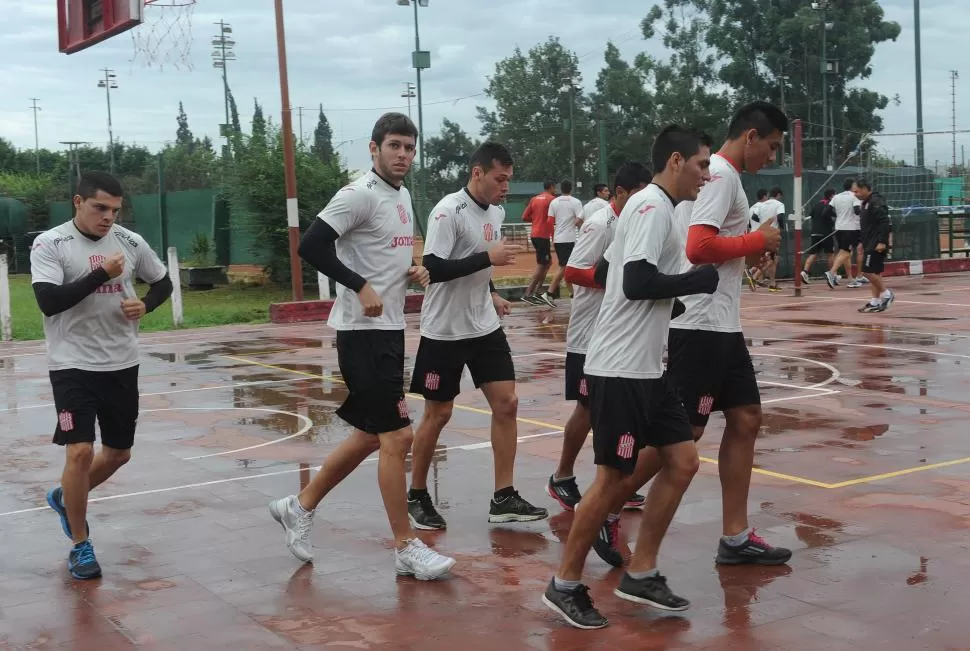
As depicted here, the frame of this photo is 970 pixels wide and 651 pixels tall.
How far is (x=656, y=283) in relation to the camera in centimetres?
495

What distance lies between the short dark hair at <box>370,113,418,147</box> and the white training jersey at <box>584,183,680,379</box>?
4.74 ft

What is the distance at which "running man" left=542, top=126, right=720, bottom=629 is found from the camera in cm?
500

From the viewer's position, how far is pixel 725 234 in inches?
231

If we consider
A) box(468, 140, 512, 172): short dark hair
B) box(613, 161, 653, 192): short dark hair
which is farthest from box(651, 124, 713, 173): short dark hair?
box(468, 140, 512, 172): short dark hair

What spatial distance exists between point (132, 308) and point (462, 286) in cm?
Result: 188

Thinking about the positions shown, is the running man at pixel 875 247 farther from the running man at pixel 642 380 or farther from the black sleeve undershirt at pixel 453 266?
the running man at pixel 642 380

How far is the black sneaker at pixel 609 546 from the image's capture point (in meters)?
5.93

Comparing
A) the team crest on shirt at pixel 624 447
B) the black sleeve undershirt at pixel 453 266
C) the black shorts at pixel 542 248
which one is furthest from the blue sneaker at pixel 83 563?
the black shorts at pixel 542 248

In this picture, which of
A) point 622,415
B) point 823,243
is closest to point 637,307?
point 622,415

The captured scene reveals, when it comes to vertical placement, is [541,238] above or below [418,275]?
above

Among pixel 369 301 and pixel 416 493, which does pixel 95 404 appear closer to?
pixel 369 301

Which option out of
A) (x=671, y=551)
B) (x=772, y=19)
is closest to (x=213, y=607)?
(x=671, y=551)

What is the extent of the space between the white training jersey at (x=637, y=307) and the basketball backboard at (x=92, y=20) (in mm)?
9970

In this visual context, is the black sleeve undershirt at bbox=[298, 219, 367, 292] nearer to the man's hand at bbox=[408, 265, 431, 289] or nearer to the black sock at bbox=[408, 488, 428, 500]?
the man's hand at bbox=[408, 265, 431, 289]
